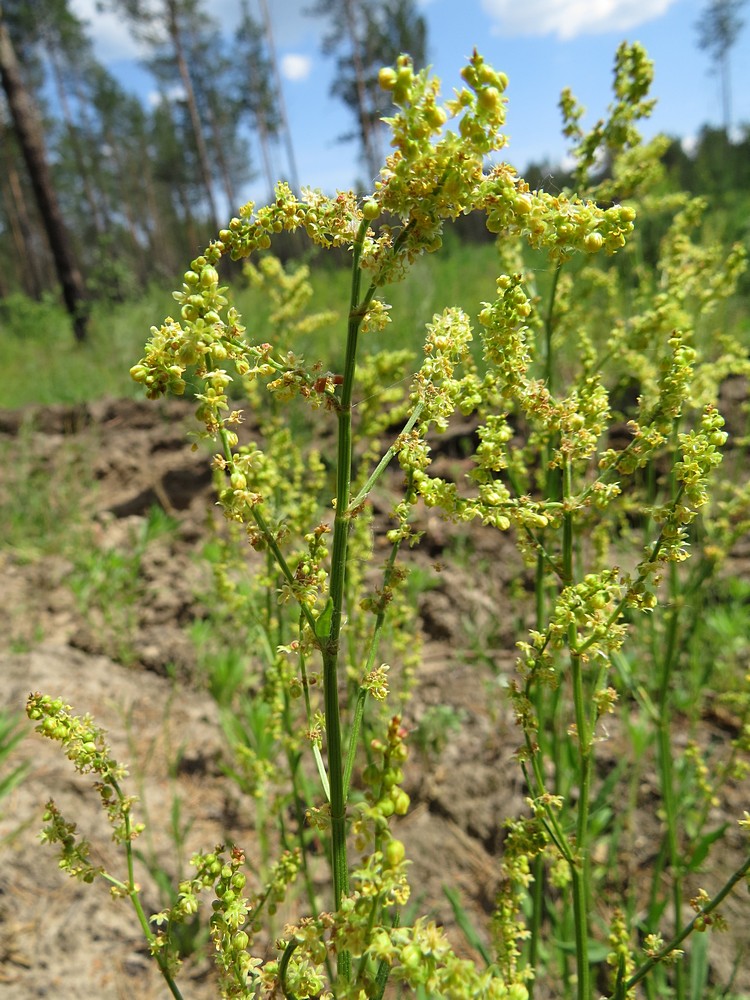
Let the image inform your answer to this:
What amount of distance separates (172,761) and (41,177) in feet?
34.2

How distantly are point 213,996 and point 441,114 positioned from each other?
2525mm

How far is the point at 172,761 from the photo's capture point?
9.68 ft

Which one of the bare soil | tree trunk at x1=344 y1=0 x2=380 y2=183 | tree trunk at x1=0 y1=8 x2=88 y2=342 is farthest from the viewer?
tree trunk at x1=344 y1=0 x2=380 y2=183

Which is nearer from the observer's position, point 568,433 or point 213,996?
point 568,433

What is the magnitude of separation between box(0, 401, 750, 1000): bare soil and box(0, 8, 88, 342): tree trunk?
725 cm

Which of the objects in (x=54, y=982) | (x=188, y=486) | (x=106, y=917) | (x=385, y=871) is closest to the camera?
(x=385, y=871)

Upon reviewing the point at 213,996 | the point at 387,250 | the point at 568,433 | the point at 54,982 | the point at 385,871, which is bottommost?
the point at 213,996

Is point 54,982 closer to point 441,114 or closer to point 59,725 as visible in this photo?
point 59,725

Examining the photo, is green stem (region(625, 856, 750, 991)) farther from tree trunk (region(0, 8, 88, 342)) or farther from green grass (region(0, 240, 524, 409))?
tree trunk (region(0, 8, 88, 342))

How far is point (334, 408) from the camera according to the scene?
2.80ft

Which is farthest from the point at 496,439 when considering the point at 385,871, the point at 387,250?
the point at 385,871

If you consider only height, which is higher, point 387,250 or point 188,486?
point 387,250

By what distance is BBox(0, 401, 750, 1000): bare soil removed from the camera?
2.22 metres

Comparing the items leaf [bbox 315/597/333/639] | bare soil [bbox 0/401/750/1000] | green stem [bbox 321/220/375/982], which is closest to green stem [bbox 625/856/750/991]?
green stem [bbox 321/220/375/982]
